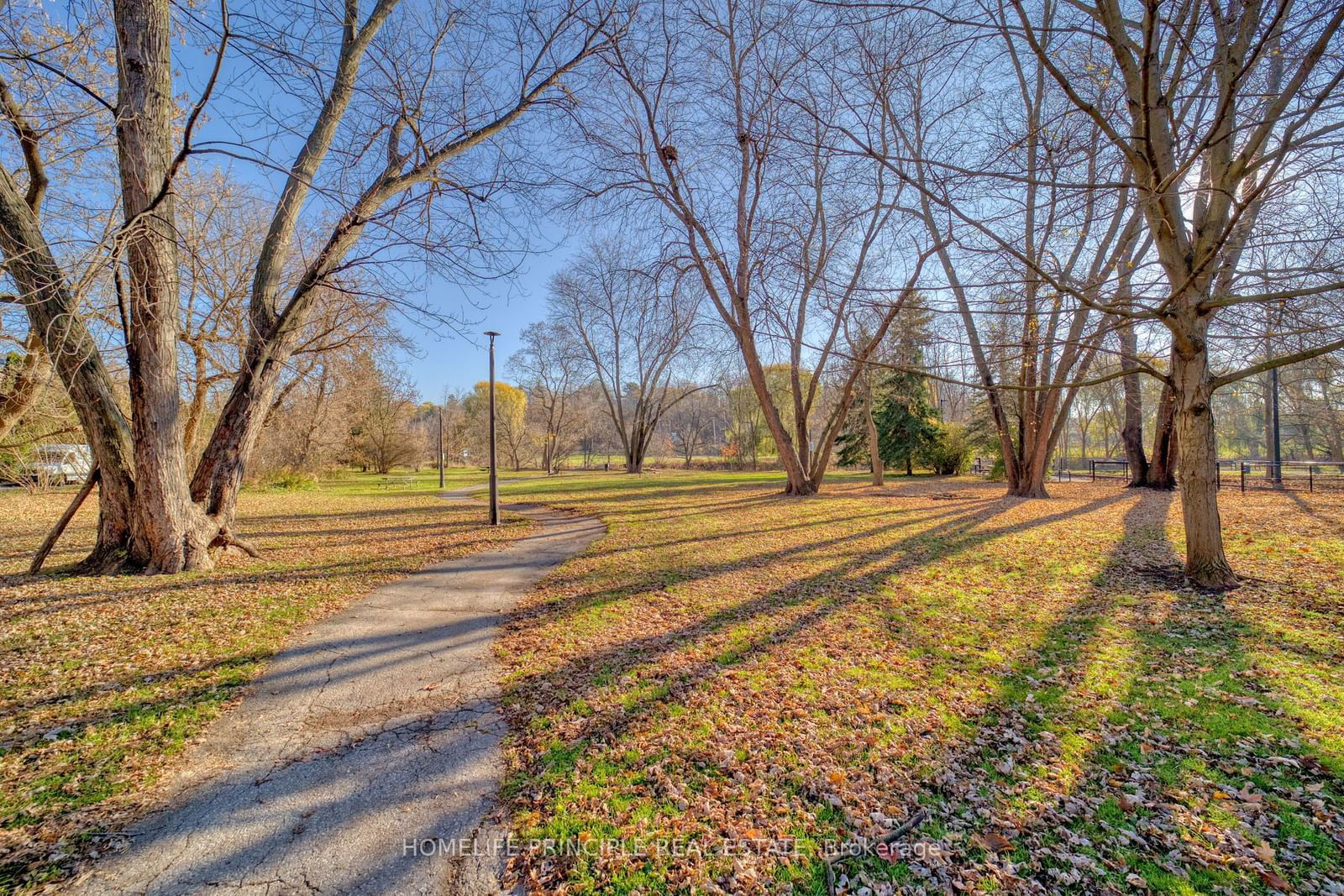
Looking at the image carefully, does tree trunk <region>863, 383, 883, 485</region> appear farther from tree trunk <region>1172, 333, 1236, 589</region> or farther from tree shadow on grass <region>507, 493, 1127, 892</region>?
tree trunk <region>1172, 333, 1236, 589</region>

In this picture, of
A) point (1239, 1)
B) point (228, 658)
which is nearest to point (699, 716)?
point (228, 658)

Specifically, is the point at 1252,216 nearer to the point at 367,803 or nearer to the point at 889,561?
the point at 889,561

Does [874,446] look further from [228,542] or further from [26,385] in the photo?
[26,385]

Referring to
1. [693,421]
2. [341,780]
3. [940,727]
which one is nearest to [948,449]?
[693,421]

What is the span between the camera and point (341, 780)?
104 inches

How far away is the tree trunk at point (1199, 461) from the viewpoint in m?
4.95

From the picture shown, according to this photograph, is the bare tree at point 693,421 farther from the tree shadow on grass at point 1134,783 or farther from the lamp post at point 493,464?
the tree shadow on grass at point 1134,783

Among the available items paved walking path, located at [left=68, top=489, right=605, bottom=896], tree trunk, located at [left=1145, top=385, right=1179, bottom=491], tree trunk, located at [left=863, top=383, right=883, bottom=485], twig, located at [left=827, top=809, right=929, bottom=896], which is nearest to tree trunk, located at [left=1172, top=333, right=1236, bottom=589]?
twig, located at [left=827, top=809, right=929, bottom=896]

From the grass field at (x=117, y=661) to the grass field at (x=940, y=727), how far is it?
194cm

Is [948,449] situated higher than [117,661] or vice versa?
[948,449]

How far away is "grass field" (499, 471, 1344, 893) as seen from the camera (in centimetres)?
209

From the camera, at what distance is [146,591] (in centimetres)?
525

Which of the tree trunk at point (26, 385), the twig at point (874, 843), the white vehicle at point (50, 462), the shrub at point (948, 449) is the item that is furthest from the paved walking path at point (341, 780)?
the shrub at point (948, 449)

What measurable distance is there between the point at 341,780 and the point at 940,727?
3.42 meters
